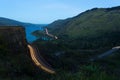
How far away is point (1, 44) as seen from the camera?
108 feet

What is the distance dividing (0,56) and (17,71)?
8.48 m

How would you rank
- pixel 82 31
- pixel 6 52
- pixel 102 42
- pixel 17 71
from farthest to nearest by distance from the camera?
pixel 82 31 → pixel 102 42 → pixel 6 52 → pixel 17 71

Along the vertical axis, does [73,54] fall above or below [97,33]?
above

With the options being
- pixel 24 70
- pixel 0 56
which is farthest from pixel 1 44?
pixel 24 70

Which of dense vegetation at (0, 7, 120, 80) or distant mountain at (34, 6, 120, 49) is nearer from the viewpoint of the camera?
dense vegetation at (0, 7, 120, 80)

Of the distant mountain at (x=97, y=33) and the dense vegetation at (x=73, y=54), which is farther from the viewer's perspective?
the distant mountain at (x=97, y=33)

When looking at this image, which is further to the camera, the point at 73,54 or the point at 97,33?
the point at 97,33

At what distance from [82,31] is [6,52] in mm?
97803

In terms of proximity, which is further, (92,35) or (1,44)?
(92,35)

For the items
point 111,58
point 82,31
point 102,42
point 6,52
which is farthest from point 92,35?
point 6,52

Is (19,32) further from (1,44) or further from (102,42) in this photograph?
(102,42)

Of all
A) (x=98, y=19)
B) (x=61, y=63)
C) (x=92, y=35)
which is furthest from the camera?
(x=98, y=19)

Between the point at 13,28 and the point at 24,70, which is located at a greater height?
the point at 13,28

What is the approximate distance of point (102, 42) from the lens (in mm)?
100625
